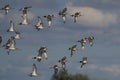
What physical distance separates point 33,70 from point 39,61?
3.21 meters

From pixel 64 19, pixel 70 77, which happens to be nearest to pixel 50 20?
pixel 64 19

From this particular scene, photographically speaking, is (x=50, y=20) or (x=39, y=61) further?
(x=50, y=20)

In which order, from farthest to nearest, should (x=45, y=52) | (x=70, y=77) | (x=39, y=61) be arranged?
(x=70, y=77)
(x=45, y=52)
(x=39, y=61)

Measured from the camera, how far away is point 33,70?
68.9m

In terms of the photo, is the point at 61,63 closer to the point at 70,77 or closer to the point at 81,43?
the point at 81,43

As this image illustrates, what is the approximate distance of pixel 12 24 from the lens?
68812 mm

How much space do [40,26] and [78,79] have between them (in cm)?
10836

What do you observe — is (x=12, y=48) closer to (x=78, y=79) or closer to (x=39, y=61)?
(x=39, y=61)

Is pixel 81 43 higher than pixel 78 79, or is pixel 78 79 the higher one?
pixel 81 43

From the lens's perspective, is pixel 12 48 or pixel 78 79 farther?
pixel 78 79

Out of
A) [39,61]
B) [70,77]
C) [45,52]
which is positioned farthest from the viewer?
[70,77]

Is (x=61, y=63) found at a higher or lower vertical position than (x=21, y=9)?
lower

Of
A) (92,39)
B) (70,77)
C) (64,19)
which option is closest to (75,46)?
(92,39)

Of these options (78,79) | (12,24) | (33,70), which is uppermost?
(12,24)
